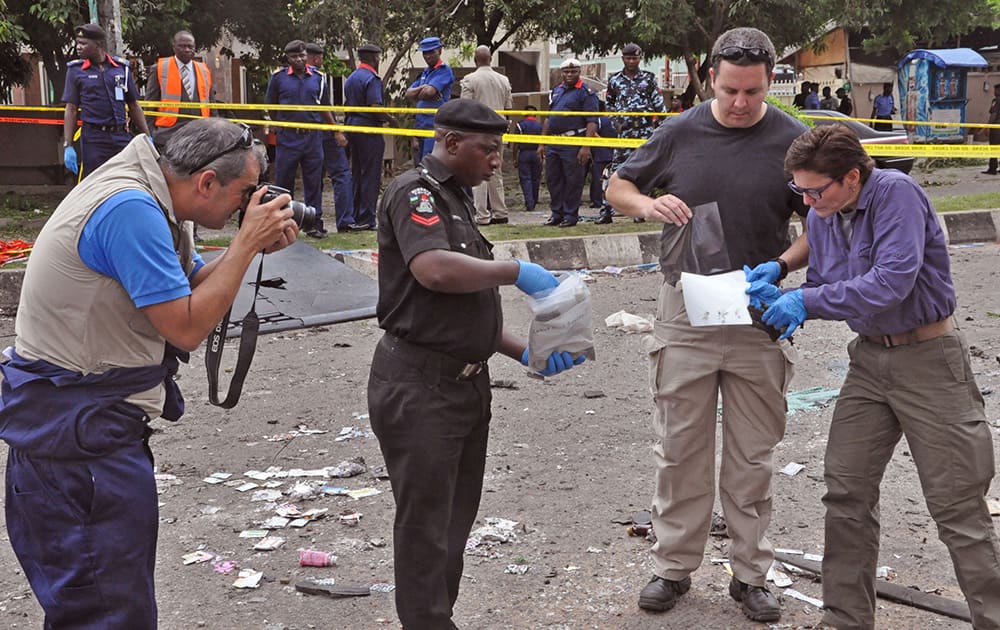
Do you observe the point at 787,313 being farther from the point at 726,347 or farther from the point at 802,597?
the point at 802,597

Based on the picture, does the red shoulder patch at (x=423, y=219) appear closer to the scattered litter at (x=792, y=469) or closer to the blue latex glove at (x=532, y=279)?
the blue latex glove at (x=532, y=279)

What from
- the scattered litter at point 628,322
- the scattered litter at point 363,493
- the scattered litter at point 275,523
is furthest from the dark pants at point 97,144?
the scattered litter at point 275,523

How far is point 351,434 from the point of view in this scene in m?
5.86

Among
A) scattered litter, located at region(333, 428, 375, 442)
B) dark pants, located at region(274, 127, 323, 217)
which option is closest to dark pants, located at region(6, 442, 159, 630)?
scattered litter, located at region(333, 428, 375, 442)

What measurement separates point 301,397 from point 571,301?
3.55 metres

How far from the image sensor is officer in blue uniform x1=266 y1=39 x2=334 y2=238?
1120 cm

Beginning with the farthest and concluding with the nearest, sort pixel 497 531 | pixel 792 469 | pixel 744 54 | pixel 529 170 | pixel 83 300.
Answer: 1. pixel 529 170
2. pixel 792 469
3. pixel 497 531
4. pixel 744 54
5. pixel 83 300

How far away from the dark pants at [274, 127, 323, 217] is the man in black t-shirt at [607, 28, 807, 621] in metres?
7.48

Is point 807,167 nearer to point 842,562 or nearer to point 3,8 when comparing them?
point 842,562

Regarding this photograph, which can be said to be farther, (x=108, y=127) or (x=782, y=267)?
(x=108, y=127)

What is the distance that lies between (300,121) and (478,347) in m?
8.95

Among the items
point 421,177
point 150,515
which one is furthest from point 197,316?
point 421,177

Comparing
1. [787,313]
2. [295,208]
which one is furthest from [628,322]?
[295,208]

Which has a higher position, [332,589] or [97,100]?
[97,100]
